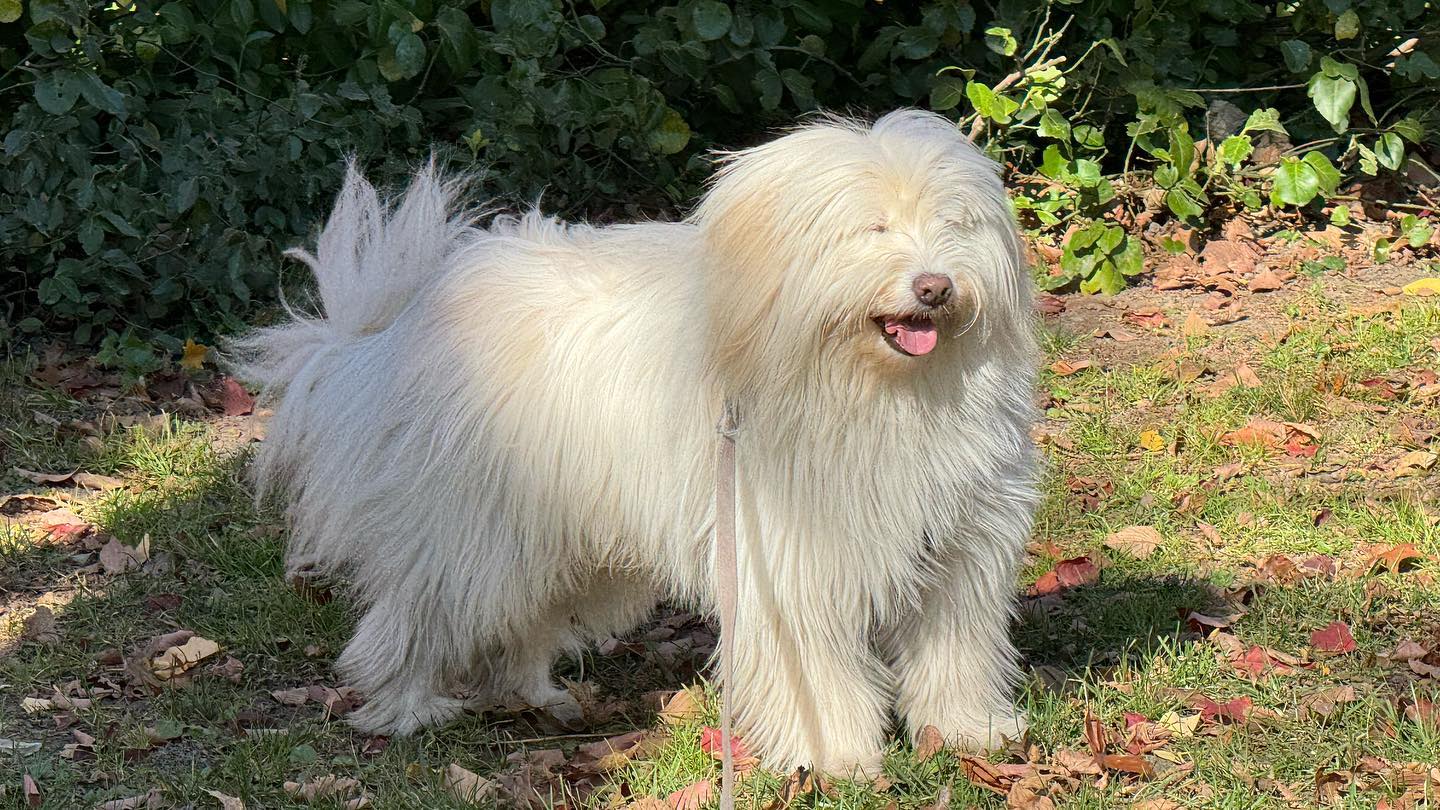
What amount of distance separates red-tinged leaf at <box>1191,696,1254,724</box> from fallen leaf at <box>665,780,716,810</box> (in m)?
1.13

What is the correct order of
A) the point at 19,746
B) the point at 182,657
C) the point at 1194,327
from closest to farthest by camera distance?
the point at 19,746, the point at 182,657, the point at 1194,327

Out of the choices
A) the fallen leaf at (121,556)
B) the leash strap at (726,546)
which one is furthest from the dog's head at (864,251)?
the fallen leaf at (121,556)

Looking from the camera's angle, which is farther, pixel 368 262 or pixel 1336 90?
pixel 1336 90

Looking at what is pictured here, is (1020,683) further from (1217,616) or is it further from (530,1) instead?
(530,1)

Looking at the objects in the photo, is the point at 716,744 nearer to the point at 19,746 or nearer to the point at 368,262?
the point at 368,262

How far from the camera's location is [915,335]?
2857 millimetres

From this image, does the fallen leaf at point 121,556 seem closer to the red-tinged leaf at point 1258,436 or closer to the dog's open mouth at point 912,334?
the dog's open mouth at point 912,334

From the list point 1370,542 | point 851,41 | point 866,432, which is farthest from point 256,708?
point 851,41

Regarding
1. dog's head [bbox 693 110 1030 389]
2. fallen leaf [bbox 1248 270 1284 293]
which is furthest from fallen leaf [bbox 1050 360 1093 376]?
dog's head [bbox 693 110 1030 389]

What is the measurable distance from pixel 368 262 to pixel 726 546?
1.31m

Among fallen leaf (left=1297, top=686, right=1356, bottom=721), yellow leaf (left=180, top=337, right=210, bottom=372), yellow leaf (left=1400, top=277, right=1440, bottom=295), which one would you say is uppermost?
yellow leaf (left=180, top=337, right=210, bottom=372)

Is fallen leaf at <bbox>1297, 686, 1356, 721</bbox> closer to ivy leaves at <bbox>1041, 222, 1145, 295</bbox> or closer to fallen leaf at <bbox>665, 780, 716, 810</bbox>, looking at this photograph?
fallen leaf at <bbox>665, 780, 716, 810</bbox>

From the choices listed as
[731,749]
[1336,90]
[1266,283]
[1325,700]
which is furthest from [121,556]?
[1336,90]

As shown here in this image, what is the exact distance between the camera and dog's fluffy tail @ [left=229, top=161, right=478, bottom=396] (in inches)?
152
